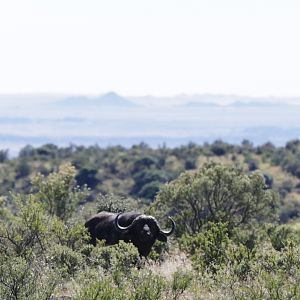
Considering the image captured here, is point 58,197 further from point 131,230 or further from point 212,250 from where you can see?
point 212,250

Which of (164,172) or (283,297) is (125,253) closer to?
(283,297)

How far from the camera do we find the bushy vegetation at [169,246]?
10.8m

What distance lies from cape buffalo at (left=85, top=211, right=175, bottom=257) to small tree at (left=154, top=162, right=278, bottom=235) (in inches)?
123

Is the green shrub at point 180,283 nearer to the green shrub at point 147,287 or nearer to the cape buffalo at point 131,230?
the green shrub at point 147,287

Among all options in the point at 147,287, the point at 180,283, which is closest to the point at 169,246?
the point at 180,283

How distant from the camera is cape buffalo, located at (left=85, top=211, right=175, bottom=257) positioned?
15602mm

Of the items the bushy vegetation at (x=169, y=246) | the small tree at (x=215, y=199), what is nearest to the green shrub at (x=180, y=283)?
the bushy vegetation at (x=169, y=246)

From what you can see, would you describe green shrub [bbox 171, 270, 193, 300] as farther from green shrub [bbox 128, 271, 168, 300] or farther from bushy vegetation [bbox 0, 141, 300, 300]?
green shrub [bbox 128, 271, 168, 300]

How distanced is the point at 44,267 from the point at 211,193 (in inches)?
333

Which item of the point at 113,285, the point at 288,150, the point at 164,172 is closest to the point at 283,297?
the point at 113,285

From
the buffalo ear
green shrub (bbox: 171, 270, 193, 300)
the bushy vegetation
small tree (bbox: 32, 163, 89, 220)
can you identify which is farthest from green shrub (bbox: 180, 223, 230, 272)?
small tree (bbox: 32, 163, 89, 220)

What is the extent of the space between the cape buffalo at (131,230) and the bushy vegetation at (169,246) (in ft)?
1.24

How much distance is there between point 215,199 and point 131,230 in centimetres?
468

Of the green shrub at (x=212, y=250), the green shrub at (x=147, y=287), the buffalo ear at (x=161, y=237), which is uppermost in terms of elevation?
the green shrub at (x=147, y=287)
